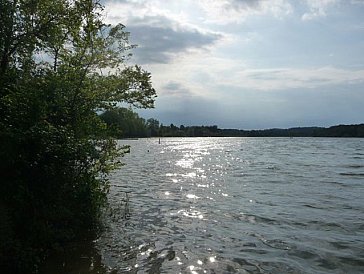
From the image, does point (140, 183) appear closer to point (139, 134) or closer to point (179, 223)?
point (179, 223)

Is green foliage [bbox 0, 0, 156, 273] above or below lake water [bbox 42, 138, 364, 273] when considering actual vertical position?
above

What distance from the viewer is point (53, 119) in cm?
1204

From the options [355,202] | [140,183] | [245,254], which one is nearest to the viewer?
[245,254]

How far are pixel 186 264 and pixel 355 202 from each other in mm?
12744

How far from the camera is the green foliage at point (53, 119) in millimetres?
9555

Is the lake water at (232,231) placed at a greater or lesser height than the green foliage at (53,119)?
lesser

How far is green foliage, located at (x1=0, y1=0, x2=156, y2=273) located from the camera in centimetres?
955

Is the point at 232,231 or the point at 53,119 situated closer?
the point at 53,119

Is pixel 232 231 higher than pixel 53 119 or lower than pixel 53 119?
lower

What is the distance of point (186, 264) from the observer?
10.8m

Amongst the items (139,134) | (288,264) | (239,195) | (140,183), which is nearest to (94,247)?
(288,264)

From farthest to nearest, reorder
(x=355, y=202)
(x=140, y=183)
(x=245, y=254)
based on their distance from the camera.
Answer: (x=140, y=183), (x=355, y=202), (x=245, y=254)

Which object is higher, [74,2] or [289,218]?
[74,2]

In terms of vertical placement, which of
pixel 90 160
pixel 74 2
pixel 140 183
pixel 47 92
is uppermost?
pixel 74 2
